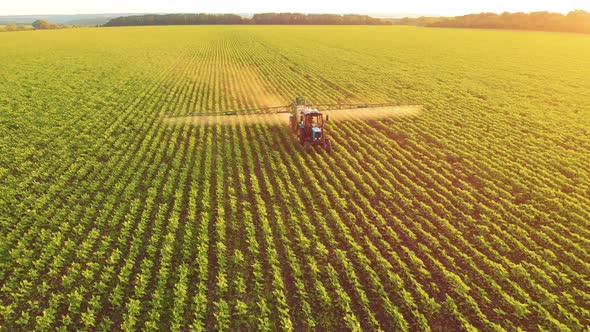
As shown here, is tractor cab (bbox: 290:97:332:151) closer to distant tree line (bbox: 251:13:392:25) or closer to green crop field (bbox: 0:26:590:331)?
green crop field (bbox: 0:26:590:331)

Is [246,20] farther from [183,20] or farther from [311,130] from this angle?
[311,130]

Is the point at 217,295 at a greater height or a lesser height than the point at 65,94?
lesser

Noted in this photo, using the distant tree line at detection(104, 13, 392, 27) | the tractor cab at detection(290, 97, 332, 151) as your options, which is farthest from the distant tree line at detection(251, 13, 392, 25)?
the tractor cab at detection(290, 97, 332, 151)

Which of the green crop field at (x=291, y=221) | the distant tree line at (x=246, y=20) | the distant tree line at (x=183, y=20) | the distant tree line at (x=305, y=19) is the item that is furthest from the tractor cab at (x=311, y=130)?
the distant tree line at (x=183, y=20)

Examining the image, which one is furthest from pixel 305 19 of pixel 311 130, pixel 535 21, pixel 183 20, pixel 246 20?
pixel 311 130

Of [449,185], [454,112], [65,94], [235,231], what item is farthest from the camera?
[65,94]

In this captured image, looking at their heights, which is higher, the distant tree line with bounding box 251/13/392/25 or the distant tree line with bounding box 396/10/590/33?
the distant tree line with bounding box 251/13/392/25

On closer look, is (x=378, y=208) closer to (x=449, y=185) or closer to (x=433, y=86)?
(x=449, y=185)

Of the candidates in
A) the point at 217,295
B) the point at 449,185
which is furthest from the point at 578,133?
the point at 217,295

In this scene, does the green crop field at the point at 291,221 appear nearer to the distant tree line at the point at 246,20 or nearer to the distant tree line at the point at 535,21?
the distant tree line at the point at 535,21
